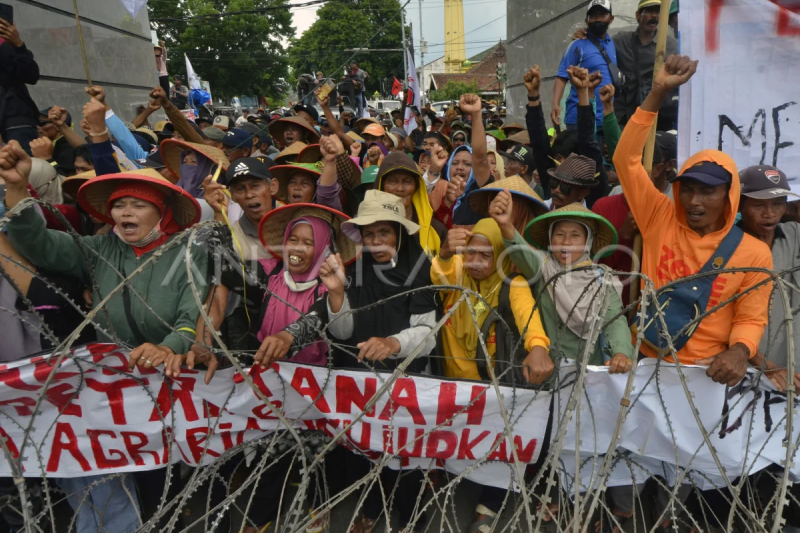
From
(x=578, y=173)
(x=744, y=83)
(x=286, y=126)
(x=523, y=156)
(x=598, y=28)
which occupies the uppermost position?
(x=598, y=28)

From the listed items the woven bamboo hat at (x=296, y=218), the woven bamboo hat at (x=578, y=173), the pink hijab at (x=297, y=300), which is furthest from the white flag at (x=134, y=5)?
the woven bamboo hat at (x=578, y=173)

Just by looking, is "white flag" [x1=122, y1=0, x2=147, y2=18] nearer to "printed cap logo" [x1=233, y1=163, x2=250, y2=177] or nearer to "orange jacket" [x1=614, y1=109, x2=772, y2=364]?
"printed cap logo" [x1=233, y1=163, x2=250, y2=177]

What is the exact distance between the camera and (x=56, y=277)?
8.96ft

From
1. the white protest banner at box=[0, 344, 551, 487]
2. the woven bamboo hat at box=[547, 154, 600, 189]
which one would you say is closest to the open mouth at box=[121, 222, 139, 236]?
the white protest banner at box=[0, 344, 551, 487]

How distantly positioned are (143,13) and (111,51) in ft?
6.01

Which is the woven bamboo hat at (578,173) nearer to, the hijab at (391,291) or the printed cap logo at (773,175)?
the printed cap logo at (773,175)

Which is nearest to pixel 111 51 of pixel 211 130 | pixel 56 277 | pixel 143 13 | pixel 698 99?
pixel 143 13

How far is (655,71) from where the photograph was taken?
8.57 feet

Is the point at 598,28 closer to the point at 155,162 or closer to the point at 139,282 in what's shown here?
the point at 155,162

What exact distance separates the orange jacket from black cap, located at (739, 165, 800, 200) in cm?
20

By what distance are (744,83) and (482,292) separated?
194 centimetres

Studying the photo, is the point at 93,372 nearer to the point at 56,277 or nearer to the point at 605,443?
the point at 56,277

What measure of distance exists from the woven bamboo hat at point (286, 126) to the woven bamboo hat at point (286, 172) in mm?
2022

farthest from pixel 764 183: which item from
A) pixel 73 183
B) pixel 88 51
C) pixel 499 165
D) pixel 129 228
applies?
pixel 88 51
